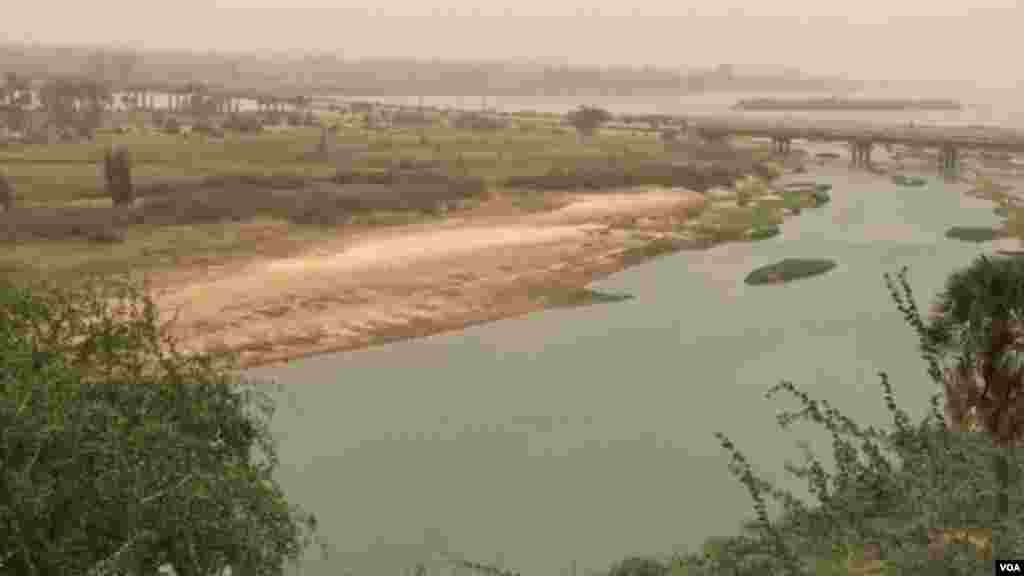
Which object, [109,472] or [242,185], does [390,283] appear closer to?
[242,185]

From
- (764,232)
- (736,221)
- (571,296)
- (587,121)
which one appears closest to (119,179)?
(571,296)

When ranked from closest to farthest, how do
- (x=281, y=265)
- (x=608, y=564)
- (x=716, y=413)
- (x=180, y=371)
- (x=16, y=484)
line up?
(x=16, y=484)
(x=180, y=371)
(x=608, y=564)
(x=716, y=413)
(x=281, y=265)

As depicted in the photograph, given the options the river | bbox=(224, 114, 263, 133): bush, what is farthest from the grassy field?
the river

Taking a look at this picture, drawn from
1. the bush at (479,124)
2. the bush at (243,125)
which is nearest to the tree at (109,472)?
the bush at (243,125)

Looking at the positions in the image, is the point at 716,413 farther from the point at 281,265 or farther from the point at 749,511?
the point at 281,265

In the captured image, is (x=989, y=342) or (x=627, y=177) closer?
(x=989, y=342)

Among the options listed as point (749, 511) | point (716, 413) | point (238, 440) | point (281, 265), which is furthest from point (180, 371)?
point (281, 265)

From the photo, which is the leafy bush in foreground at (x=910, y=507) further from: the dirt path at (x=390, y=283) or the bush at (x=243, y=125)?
the bush at (x=243, y=125)
